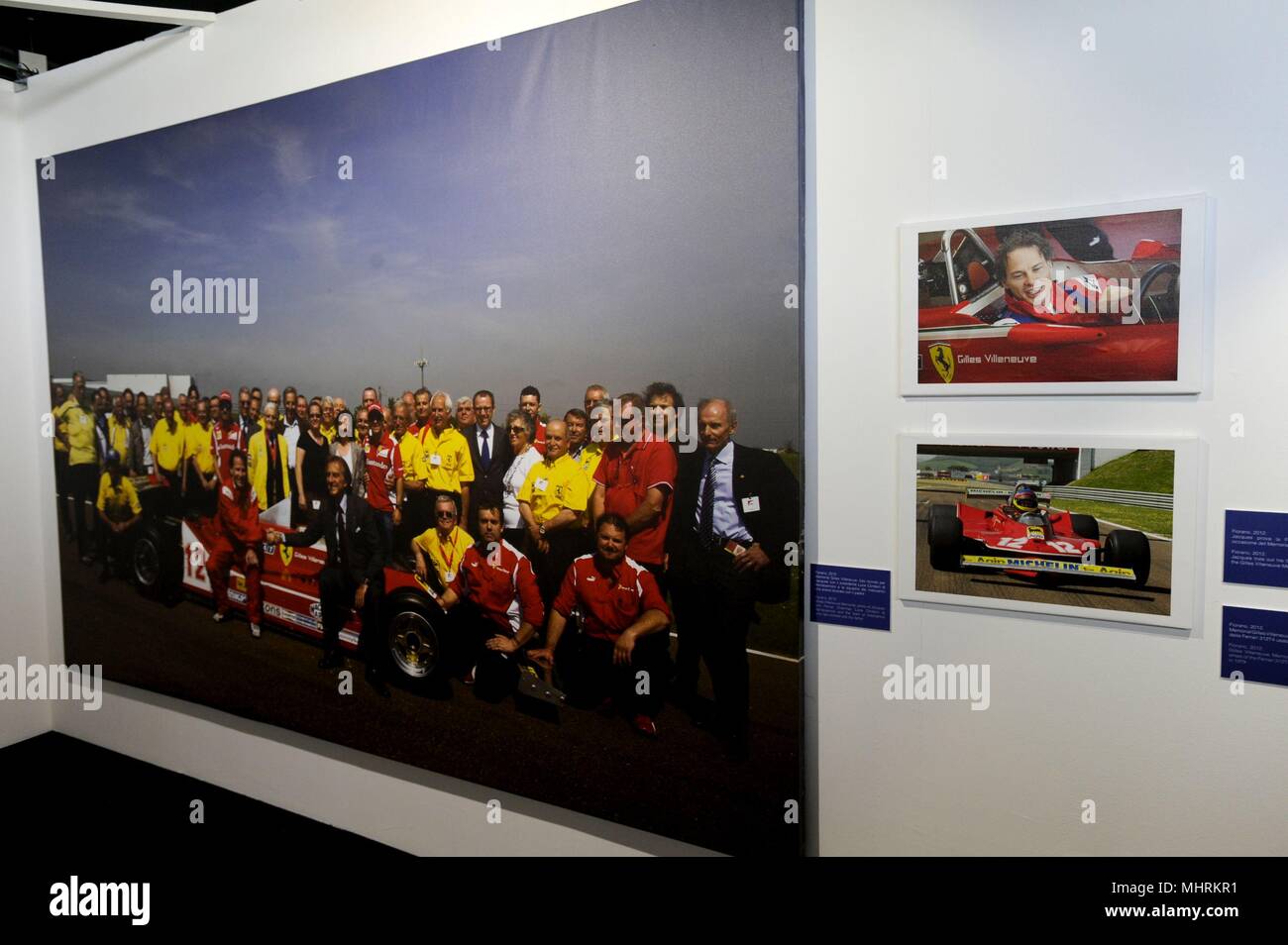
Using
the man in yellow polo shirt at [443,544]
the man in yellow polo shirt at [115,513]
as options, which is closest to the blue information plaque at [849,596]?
the man in yellow polo shirt at [443,544]

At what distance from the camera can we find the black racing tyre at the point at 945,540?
210cm

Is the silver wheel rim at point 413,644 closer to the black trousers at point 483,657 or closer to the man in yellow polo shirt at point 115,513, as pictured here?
the black trousers at point 483,657

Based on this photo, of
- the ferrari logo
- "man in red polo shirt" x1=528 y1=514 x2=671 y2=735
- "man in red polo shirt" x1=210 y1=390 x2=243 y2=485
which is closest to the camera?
the ferrari logo

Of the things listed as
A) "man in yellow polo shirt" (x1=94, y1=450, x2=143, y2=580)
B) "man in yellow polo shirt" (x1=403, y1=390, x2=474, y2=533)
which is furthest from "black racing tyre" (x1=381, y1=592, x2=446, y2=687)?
"man in yellow polo shirt" (x1=94, y1=450, x2=143, y2=580)

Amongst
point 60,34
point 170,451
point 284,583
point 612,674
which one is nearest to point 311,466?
point 284,583

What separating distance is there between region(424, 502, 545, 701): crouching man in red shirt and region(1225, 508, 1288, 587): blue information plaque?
185 cm

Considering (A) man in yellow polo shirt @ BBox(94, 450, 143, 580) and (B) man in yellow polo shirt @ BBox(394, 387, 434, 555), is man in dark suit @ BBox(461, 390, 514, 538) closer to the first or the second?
(B) man in yellow polo shirt @ BBox(394, 387, 434, 555)

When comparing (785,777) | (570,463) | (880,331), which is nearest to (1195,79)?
(880,331)

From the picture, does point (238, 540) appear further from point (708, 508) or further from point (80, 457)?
point (708, 508)

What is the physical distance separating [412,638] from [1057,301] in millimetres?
2283

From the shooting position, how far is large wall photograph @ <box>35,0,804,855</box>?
7.50 ft

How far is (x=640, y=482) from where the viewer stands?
2.41 m

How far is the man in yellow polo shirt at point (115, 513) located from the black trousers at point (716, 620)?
107 inches

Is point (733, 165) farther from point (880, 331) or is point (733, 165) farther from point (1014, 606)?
point (1014, 606)
